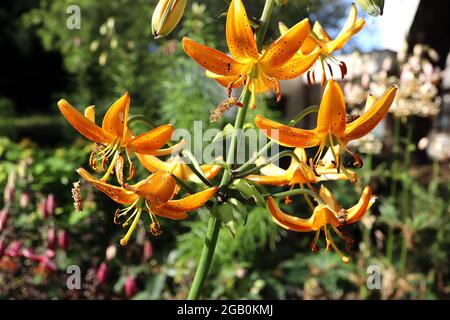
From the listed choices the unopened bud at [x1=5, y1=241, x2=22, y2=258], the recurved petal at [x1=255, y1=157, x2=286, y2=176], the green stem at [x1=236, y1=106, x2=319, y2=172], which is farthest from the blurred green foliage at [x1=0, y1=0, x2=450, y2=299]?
the green stem at [x1=236, y1=106, x2=319, y2=172]

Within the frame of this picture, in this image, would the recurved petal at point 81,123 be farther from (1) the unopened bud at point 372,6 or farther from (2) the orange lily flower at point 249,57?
(1) the unopened bud at point 372,6

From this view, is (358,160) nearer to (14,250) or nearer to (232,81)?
(232,81)

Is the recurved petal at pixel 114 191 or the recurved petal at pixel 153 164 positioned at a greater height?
the recurved petal at pixel 153 164

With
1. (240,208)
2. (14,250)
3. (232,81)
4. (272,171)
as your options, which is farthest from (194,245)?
(232,81)

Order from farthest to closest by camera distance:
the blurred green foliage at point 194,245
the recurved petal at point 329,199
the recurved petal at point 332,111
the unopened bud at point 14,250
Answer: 1. the blurred green foliage at point 194,245
2. the unopened bud at point 14,250
3. the recurved petal at point 329,199
4. the recurved petal at point 332,111

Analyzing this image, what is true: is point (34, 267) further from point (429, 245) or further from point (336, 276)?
point (429, 245)

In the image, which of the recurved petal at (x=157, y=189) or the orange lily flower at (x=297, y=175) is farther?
the orange lily flower at (x=297, y=175)

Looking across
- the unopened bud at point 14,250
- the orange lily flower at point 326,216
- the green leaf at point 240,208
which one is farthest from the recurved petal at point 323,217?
the unopened bud at point 14,250

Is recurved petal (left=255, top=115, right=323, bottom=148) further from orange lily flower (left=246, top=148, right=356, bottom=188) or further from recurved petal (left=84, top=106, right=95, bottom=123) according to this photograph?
recurved petal (left=84, top=106, right=95, bottom=123)
